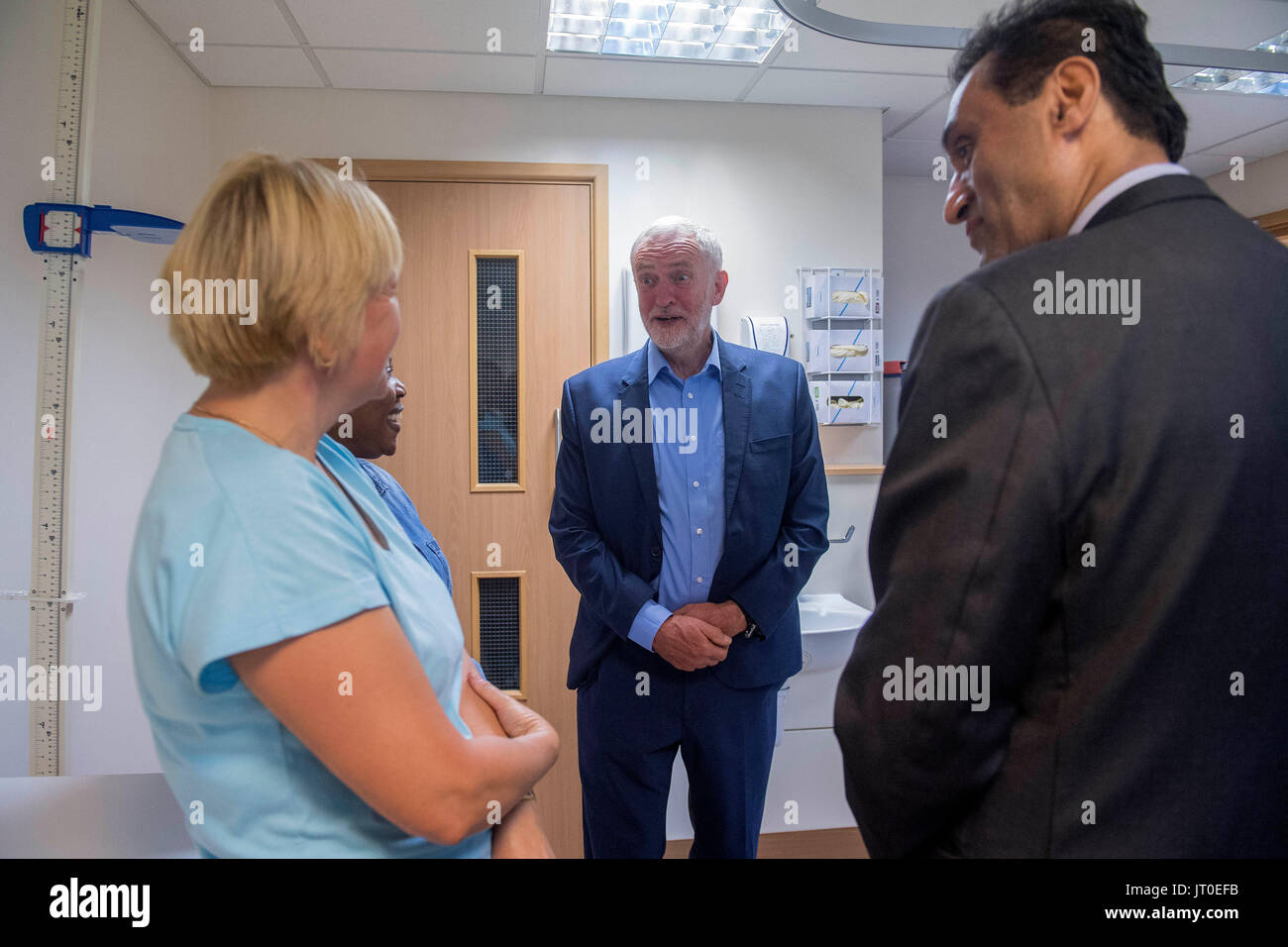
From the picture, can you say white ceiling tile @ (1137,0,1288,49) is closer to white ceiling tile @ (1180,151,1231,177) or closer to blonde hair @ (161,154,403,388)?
white ceiling tile @ (1180,151,1231,177)

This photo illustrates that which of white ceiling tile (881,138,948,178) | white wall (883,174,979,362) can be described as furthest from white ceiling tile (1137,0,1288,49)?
white wall (883,174,979,362)

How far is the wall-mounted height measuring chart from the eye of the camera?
0.89 metres

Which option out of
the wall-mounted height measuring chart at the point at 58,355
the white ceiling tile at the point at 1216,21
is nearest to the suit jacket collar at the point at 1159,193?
the wall-mounted height measuring chart at the point at 58,355

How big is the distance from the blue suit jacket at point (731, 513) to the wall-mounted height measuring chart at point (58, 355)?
29.5 inches

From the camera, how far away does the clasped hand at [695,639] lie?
3.94ft

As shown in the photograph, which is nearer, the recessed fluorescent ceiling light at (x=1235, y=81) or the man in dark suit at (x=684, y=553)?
the man in dark suit at (x=684, y=553)

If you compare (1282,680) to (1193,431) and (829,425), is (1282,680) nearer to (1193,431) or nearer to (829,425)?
(1193,431)

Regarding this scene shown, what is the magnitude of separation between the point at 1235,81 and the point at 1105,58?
6.04 feet

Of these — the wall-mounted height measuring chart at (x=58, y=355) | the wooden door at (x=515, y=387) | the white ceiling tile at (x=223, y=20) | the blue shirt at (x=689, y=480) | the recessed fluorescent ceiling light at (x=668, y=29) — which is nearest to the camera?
the wall-mounted height measuring chart at (x=58, y=355)

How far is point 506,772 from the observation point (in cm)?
56

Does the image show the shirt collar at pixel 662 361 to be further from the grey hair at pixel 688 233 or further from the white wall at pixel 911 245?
the white wall at pixel 911 245

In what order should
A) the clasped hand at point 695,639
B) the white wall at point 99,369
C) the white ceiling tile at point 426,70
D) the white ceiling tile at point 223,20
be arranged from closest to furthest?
the white wall at point 99,369 → the clasped hand at point 695,639 → the white ceiling tile at point 223,20 → the white ceiling tile at point 426,70

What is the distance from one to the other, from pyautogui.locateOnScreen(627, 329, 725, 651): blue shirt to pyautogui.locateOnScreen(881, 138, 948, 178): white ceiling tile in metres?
1.41

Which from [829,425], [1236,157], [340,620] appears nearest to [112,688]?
[340,620]
